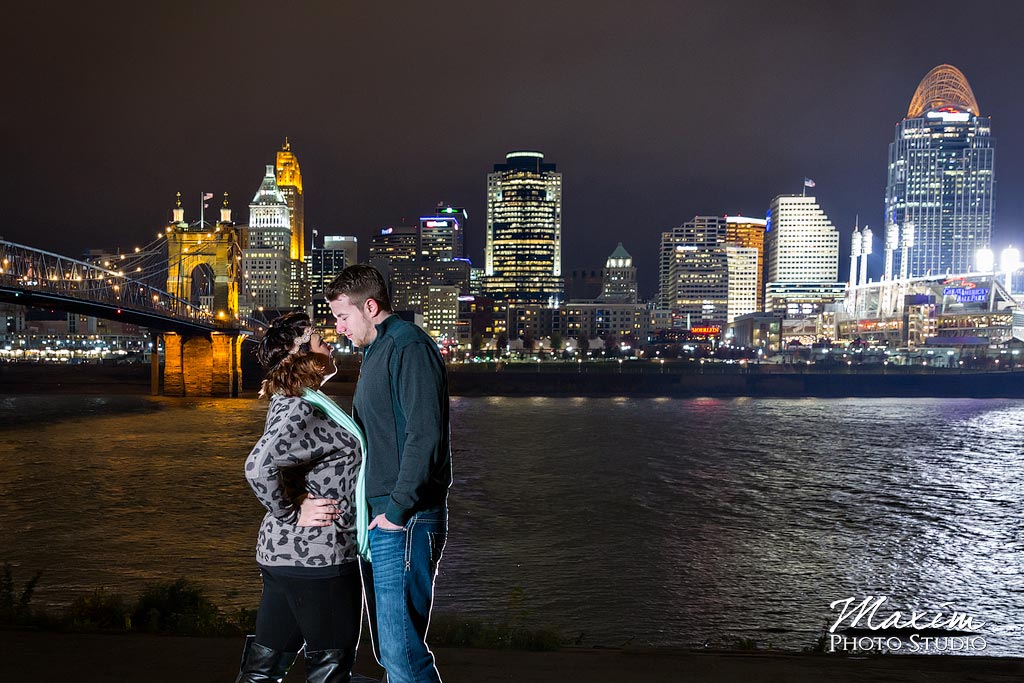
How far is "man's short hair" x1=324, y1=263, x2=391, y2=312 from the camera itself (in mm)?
4094

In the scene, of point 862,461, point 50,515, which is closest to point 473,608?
point 50,515

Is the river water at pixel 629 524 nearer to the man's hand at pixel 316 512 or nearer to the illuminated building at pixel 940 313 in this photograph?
the man's hand at pixel 316 512

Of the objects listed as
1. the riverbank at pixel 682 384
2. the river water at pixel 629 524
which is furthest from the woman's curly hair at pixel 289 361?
the riverbank at pixel 682 384

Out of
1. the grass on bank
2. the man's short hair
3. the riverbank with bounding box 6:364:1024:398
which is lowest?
the riverbank with bounding box 6:364:1024:398

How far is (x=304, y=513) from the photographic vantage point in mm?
3746

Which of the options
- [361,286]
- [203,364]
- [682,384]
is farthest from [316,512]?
[682,384]

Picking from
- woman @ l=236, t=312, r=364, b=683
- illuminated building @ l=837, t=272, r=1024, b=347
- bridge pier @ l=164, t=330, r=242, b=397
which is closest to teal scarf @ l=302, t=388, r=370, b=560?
woman @ l=236, t=312, r=364, b=683

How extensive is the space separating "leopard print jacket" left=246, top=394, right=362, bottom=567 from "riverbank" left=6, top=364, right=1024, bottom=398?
67581 mm

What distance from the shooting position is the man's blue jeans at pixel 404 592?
3834mm

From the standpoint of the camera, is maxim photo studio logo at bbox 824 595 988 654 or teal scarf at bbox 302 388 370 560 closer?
teal scarf at bbox 302 388 370 560

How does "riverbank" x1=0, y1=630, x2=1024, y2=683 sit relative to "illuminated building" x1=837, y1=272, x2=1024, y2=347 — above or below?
below

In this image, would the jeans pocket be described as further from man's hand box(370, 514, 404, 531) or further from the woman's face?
the woman's face

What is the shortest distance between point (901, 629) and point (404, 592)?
8.28 metres

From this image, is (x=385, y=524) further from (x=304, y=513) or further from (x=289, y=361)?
(x=289, y=361)
